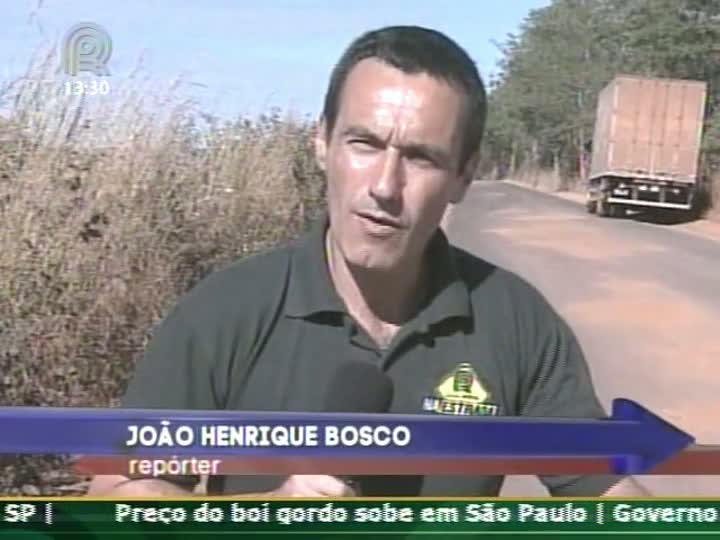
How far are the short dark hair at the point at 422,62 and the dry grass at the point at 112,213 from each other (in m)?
0.09

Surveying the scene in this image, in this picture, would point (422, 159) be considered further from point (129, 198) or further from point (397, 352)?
point (129, 198)

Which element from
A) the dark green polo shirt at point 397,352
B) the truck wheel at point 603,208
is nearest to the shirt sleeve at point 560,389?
the dark green polo shirt at point 397,352

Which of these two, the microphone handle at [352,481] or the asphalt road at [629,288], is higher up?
the asphalt road at [629,288]

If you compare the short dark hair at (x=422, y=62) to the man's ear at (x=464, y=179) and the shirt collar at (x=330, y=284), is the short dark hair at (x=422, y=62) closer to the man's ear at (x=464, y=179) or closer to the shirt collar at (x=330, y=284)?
the man's ear at (x=464, y=179)

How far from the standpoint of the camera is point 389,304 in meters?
2.07

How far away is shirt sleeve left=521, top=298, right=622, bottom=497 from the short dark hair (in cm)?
27

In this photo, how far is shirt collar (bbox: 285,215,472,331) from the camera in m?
2.02

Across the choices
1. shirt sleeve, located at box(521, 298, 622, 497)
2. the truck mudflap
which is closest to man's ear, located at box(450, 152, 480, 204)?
shirt sleeve, located at box(521, 298, 622, 497)

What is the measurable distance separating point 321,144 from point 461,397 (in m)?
0.40

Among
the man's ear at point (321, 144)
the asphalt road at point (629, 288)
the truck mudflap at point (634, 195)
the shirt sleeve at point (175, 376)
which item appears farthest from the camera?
the truck mudflap at point (634, 195)

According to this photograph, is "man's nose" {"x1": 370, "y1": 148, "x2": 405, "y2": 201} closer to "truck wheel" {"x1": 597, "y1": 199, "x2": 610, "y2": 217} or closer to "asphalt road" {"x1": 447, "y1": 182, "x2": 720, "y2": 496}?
"asphalt road" {"x1": 447, "y1": 182, "x2": 720, "y2": 496}

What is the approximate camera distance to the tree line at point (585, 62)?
2.20 m

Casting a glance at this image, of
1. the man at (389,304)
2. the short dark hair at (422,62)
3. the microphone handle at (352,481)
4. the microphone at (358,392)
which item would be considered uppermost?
the short dark hair at (422,62)

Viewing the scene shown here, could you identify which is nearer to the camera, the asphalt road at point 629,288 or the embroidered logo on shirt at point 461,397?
the embroidered logo on shirt at point 461,397
